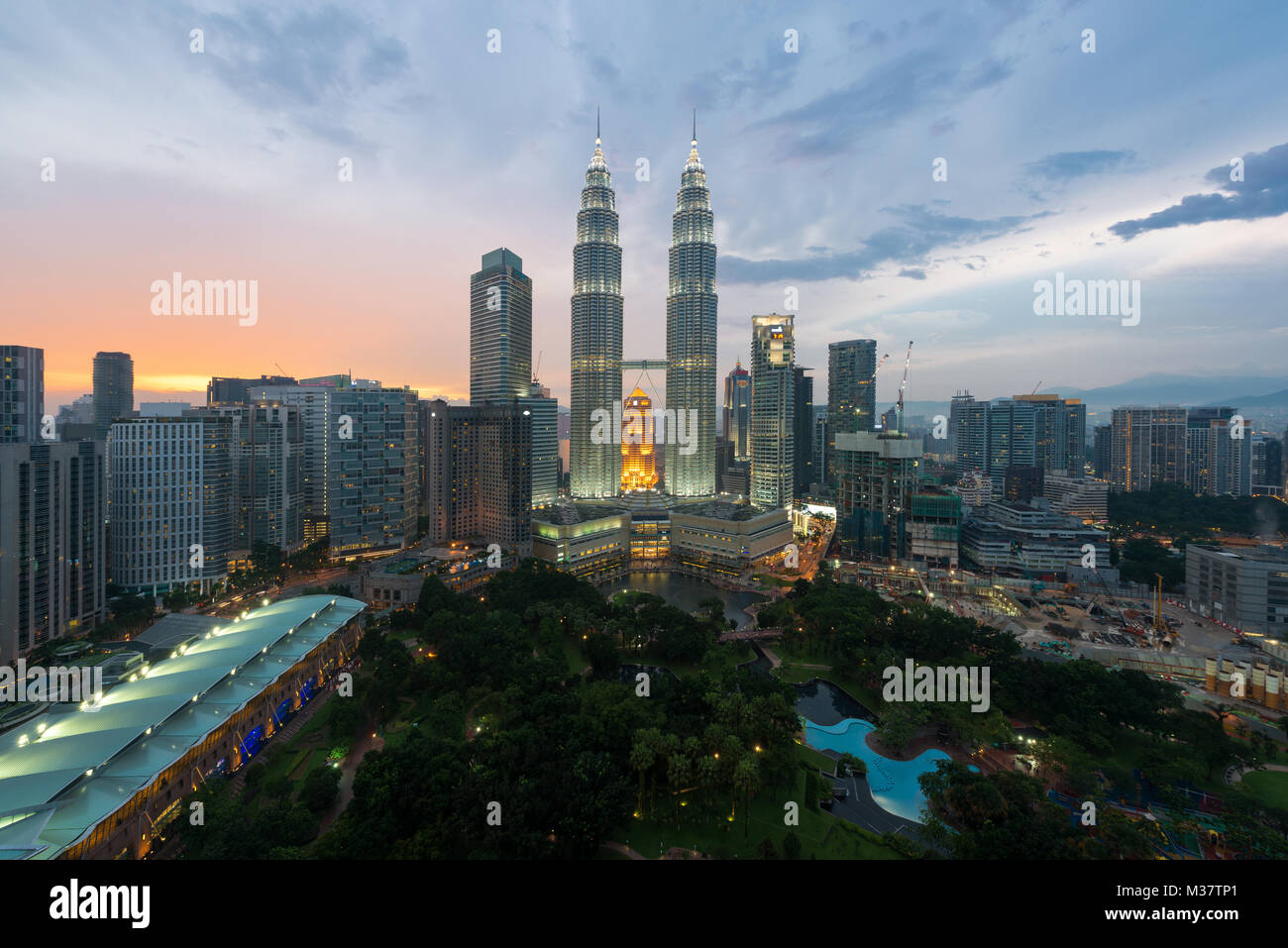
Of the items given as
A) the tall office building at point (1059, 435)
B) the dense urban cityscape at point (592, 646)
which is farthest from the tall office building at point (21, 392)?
the tall office building at point (1059, 435)

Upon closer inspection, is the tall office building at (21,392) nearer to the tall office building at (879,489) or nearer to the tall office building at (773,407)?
the tall office building at (879,489)

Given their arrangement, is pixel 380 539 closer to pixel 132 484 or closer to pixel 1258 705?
pixel 132 484

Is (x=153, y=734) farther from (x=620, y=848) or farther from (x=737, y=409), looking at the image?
(x=737, y=409)

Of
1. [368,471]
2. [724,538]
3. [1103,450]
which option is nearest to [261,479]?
[368,471]

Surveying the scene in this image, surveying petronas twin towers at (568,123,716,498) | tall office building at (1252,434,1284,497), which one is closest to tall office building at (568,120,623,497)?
petronas twin towers at (568,123,716,498)

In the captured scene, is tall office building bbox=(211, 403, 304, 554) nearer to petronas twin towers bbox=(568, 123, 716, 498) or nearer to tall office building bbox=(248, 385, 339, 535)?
tall office building bbox=(248, 385, 339, 535)
